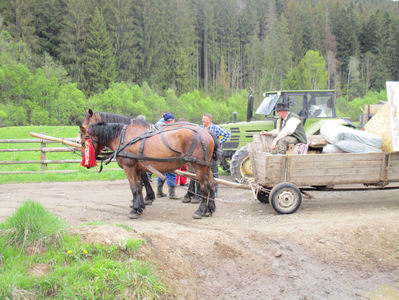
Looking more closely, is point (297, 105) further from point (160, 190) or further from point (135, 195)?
point (135, 195)

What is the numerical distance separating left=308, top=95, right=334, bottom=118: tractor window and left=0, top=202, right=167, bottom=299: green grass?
7316 millimetres

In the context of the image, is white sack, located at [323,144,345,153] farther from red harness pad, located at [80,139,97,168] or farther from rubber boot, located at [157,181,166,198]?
red harness pad, located at [80,139,97,168]

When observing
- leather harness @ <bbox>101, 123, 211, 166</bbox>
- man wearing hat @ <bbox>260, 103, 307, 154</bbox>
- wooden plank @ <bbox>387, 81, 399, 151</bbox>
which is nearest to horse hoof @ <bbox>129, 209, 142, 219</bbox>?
leather harness @ <bbox>101, 123, 211, 166</bbox>

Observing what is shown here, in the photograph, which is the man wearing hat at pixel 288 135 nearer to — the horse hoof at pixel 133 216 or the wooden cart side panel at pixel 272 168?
the wooden cart side panel at pixel 272 168

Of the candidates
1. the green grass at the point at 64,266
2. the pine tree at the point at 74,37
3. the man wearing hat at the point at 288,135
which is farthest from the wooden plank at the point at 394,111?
the pine tree at the point at 74,37

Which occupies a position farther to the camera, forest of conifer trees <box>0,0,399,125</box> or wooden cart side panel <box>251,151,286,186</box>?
forest of conifer trees <box>0,0,399,125</box>

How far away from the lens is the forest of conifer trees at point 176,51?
96.9 feet

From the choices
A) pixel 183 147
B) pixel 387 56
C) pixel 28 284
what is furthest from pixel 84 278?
pixel 387 56

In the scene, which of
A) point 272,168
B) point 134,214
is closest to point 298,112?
point 272,168

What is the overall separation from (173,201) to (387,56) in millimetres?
63933

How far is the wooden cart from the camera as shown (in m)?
6.74

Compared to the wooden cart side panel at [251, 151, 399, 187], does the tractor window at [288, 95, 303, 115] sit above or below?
above

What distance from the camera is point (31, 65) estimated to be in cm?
3206

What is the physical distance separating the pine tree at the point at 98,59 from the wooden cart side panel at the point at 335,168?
114 feet
